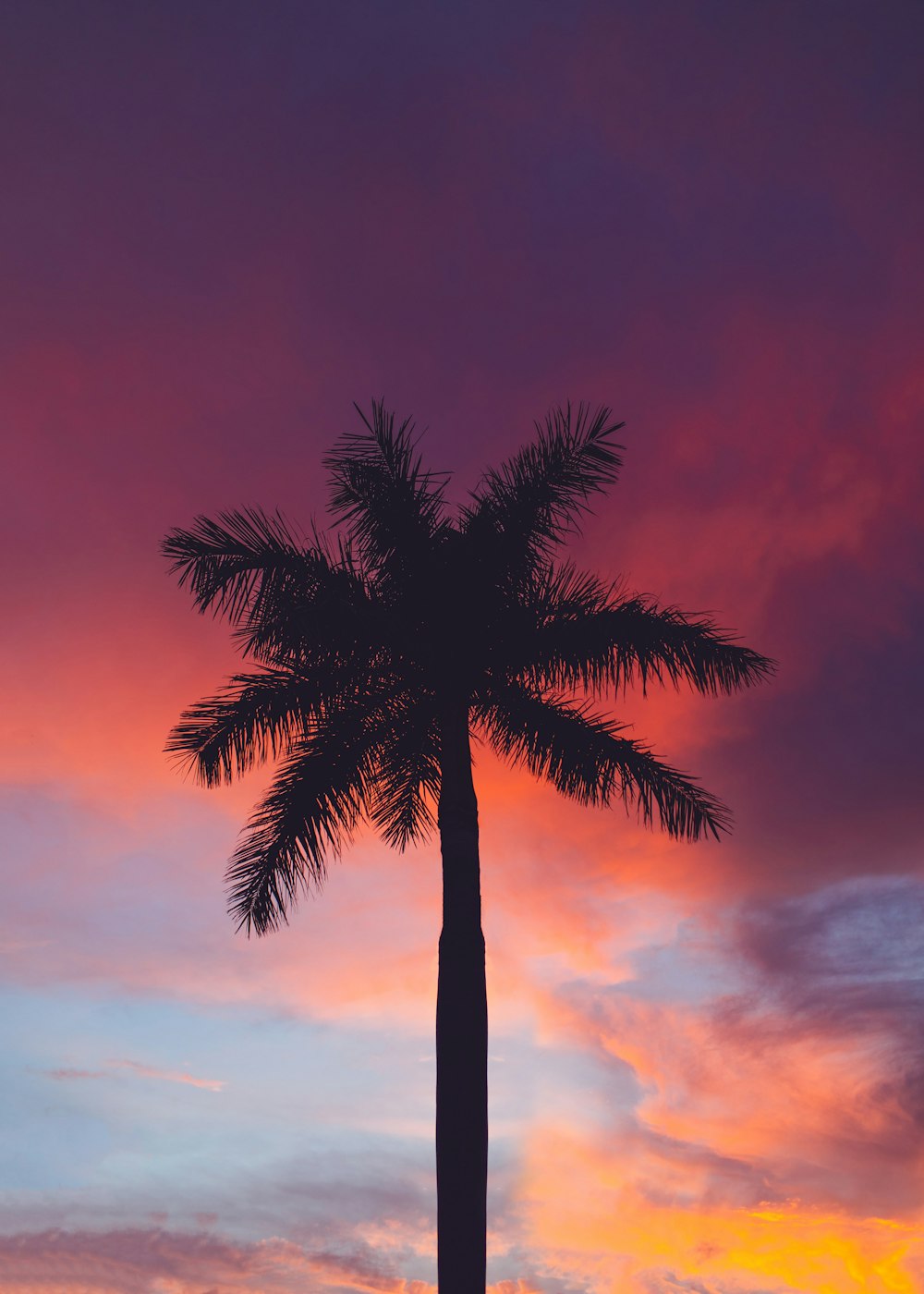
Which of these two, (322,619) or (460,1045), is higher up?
(322,619)

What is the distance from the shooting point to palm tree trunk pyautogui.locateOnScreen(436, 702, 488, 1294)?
15.3 metres

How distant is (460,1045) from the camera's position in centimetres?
1630

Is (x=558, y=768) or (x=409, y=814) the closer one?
(x=558, y=768)

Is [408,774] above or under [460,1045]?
above

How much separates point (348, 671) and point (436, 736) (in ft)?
6.96

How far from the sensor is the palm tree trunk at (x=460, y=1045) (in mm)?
15258

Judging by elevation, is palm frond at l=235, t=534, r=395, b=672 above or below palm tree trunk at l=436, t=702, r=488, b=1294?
above

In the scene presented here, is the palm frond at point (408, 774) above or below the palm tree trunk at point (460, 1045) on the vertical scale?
above

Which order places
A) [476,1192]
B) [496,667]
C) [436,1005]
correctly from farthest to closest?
[496,667] → [436,1005] → [476,1192]

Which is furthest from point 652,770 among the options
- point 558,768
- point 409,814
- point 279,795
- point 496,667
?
point 279,795

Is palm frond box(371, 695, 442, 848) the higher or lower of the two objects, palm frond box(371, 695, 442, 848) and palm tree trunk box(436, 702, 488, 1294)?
the higher

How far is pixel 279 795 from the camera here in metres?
18.5

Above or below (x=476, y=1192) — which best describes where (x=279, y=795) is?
above

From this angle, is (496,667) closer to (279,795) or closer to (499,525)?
(499,525)
